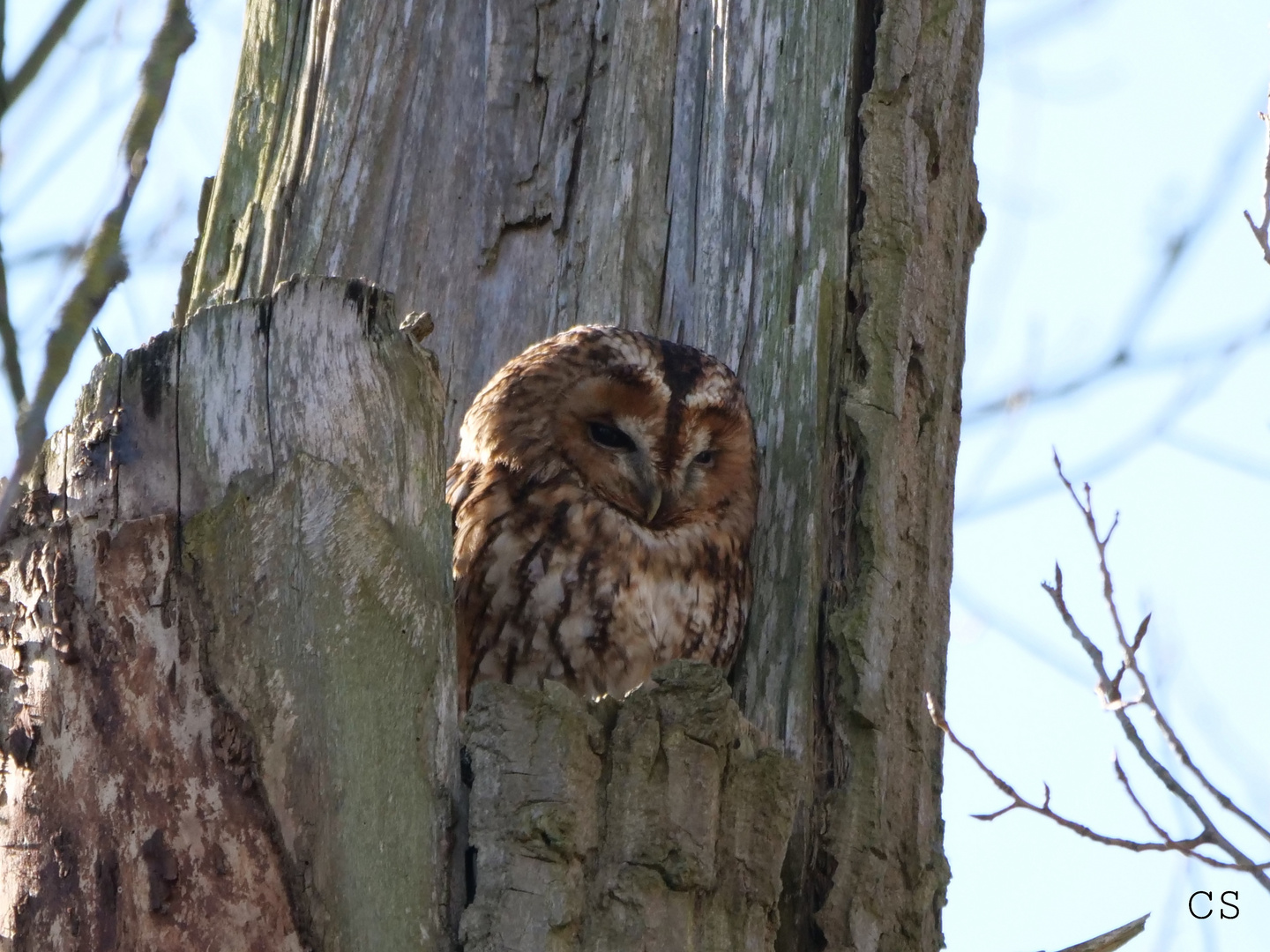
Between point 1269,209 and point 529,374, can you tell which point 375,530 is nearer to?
point 529,374

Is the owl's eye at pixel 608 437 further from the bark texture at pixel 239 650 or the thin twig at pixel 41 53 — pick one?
the thin twig at pixel 41 53

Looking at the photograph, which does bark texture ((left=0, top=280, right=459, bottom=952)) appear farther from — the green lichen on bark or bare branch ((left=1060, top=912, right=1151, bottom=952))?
bare branch ((left=1060, top=912, right=1151, bottom=952))

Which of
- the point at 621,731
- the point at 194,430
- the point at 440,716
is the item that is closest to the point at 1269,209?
the point at 621,731

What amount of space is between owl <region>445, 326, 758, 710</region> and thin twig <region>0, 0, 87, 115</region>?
3.62 feet

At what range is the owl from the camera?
2.88 m

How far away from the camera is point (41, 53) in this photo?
229 cm

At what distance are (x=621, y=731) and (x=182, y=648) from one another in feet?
1.83

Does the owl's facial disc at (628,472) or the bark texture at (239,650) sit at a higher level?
the owl's facial disc at (628,472)

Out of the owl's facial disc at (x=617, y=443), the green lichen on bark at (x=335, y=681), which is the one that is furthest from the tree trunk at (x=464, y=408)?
the owl's facial disc at (x=617, y=443)

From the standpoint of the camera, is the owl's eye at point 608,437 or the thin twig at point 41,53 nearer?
the thin twig at point 41,53

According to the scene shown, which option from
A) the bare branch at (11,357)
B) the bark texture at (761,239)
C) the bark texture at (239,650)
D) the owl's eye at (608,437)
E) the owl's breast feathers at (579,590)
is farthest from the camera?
the owl's eye at (608,437)

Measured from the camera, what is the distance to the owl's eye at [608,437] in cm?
312

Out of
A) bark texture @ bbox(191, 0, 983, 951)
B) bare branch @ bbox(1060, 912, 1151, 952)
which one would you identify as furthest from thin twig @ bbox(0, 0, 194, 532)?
bare branch @ bbox(1060, 912, 1151, 952)

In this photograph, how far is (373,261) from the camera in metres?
3.29
